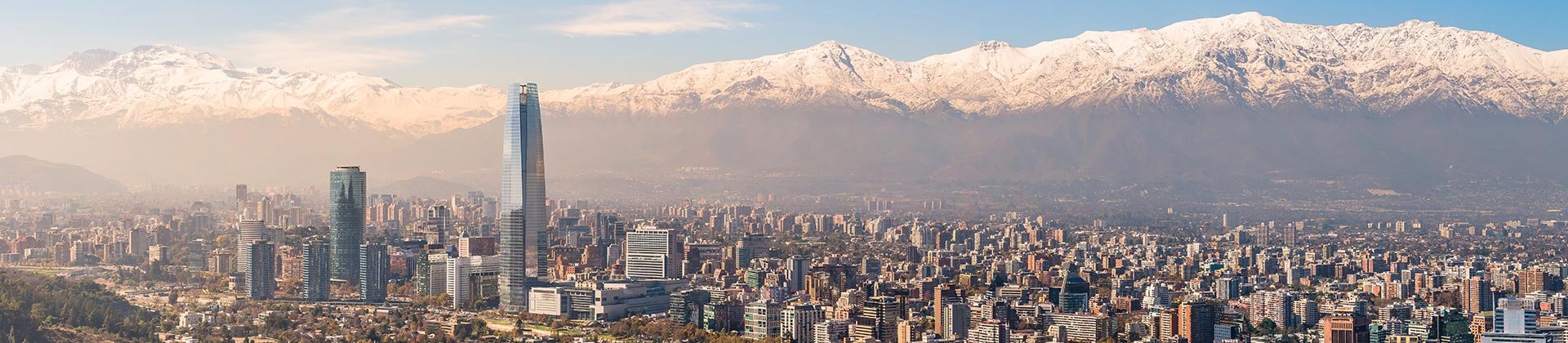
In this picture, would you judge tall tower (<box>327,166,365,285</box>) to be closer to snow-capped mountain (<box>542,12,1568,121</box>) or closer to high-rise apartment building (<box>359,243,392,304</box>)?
high-rise apartment building (<box>359,243,392,304</box>)

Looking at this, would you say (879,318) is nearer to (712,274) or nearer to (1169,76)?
(712,274)

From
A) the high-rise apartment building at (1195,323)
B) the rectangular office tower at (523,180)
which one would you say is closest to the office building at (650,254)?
the rectangular office tower at (523,180)

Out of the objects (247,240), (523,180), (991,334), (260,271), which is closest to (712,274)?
(523,180)

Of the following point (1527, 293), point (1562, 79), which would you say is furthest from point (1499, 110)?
point (1527, 293)

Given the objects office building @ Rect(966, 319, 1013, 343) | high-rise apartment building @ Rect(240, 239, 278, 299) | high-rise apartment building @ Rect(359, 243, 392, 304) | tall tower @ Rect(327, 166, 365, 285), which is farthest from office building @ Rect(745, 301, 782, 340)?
tall tower @ Rect(327, 166, 365, 285)

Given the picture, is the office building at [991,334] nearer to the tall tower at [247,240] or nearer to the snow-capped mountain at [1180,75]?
the tall tower at [247,240]

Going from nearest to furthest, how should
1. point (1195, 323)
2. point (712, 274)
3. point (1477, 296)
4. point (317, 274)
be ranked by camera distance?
point (1195, 323), point (1477, 296), point (317, 274), point (712, 274)

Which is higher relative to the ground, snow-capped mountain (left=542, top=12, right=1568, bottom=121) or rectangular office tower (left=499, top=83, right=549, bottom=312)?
snow-capped mountain (left=542, top=12, right=1568, bottom=121)
